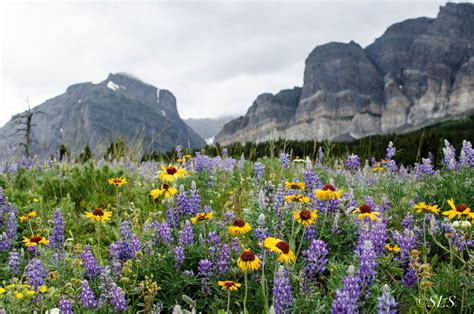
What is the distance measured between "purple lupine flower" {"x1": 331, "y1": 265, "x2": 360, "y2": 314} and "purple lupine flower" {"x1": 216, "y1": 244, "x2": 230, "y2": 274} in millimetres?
945

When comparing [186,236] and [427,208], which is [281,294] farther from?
[427,208]

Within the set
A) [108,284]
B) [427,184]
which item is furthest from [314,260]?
[427,184]

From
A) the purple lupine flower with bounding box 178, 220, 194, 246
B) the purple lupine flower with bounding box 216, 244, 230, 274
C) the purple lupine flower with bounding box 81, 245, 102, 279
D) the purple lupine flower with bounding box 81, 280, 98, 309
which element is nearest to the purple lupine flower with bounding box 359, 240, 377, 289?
the purple lupine flower with bounding box 216, 244, 230, 274

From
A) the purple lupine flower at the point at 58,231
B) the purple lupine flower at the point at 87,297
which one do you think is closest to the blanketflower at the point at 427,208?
the purple lupine flower at the point at 87,297

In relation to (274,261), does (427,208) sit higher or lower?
higher

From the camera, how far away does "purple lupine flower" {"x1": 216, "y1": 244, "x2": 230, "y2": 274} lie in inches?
116

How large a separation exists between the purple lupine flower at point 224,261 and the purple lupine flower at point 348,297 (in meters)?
0.95

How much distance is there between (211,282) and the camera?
9.62 ft

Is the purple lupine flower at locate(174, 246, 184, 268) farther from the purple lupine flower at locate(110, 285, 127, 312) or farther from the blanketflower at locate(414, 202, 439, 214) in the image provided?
the blanketflower at locate(414, 202, 439, 214)

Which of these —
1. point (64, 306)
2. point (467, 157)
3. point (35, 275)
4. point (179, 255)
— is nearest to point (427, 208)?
point (467, 157)

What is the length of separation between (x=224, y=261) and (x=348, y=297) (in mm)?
1017

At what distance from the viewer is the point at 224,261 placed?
293cm

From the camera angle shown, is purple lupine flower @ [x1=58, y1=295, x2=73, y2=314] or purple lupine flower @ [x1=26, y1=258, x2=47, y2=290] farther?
purple lupine flower @ [x1=26, y1=258, x2=47, y2=290]

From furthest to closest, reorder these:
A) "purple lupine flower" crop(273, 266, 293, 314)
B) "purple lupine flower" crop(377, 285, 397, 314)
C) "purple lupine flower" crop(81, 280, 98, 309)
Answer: "purple lupine flower" crop(81, 280, 98, 309)
"purple lupine flower" crop(273, 266, 293, 314)
"purple lupine flower" crop(377, 285, 397, 314)
